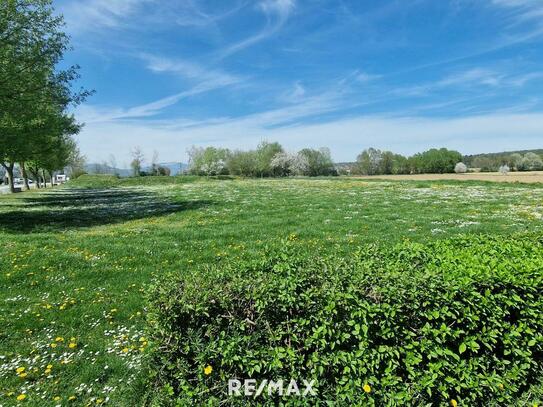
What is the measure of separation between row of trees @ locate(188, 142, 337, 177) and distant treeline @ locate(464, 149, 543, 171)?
47957 mm

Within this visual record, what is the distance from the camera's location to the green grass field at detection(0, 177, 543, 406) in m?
5.23

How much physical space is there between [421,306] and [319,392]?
1.63 metres

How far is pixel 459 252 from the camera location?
5.77m

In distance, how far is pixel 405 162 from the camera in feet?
396

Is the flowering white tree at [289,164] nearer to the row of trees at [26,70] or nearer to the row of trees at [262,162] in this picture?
the row of trees at [262,162]

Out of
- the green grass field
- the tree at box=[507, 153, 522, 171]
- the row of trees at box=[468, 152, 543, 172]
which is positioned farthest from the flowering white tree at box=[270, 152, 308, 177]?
the green grass field

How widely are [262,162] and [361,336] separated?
396ft

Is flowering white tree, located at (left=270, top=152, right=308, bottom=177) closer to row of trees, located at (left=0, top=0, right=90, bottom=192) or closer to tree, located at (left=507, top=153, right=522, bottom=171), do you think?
tree, located at (left=507, top=153, right=522, bottom=171)

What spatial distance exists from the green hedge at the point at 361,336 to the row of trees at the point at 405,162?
392ft

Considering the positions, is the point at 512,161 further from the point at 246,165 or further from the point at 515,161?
the point at 246,165

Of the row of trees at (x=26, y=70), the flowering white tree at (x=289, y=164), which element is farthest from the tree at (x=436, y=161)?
the row of trees at (x=26, y=70)

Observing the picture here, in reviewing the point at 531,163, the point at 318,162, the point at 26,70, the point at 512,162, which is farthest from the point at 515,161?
the point at 26,70

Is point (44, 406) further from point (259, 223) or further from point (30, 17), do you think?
point (30, 17)

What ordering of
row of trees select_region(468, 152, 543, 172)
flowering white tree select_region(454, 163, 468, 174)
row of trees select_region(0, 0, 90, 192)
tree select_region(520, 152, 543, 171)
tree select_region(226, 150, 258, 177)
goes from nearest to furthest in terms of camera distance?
1. row of trees select_region(0, 0, 90, 192)
2. tree select_region(520, 152, 543, 171)
3. row of trees select_region(468, 152, 543, 172)
4. flowering white tree select_region(454, 163, 468, 174)
5. tree select_region(226, 150, 258, 177)
